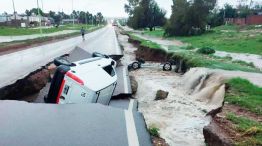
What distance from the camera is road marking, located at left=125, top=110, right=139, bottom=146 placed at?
16.7ft

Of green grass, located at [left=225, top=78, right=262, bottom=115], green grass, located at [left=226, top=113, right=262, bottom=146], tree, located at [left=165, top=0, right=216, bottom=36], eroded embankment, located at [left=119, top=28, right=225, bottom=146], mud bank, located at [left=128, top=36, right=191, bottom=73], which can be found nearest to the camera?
green grass, located at [left=226, top=113, right=262, bottom=146]

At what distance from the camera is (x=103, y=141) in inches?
197

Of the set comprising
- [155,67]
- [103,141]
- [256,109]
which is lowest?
[155,67]

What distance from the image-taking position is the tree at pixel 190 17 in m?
56.3

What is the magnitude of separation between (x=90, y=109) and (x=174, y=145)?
99.0 inches

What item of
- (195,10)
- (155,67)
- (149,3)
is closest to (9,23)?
(149,3)

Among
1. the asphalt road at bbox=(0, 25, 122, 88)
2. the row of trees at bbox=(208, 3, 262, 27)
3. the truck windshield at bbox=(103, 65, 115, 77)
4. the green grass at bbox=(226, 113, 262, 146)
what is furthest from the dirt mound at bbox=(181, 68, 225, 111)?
the row of trees at bbox=(208, 3, 262, 27)

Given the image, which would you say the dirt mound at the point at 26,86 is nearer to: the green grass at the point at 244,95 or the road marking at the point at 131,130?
the road marking at the point at 131,130

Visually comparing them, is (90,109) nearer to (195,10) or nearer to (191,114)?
(191,114)

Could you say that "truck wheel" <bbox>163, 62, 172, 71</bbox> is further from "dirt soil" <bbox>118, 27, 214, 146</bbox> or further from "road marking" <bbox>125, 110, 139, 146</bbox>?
"road marking" <bbox>125, 110, 139, 146</bbox>

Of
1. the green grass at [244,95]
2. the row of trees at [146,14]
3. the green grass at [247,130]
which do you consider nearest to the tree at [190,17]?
the row of trees at [146,14]

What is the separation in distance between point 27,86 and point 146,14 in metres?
82.3

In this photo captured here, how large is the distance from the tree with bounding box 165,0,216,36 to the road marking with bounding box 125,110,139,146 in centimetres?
5118

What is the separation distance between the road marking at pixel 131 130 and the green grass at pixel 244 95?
352cm
